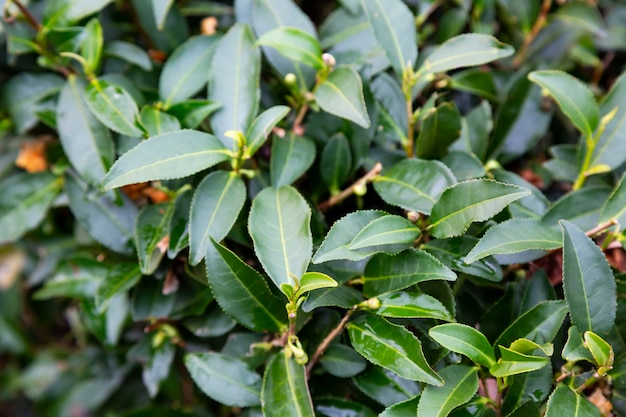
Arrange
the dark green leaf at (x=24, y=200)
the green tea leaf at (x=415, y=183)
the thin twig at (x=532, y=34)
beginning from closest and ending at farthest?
the green tea leaf at (x=415, y=183) < the dark green leaf at (x=24, y=200) < the thin twig at (x=532, y=34)

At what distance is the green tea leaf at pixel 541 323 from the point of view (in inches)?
32.0

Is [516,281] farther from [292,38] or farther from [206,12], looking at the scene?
[206,12]

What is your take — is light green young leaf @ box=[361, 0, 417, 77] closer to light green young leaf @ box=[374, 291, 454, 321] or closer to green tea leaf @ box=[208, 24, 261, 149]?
green tea leaf @ box=[208, 24, 261, 149]

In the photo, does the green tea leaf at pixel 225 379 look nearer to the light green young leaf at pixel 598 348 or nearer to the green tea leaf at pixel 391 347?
the green tea leaf at pixel 391 347

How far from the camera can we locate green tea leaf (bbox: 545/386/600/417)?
30.1 inches

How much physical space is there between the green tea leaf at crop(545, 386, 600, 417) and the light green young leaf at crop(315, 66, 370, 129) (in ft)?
1.48

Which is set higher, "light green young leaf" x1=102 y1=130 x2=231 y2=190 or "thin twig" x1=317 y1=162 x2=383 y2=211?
"light green young leaf" x1=102 y1=130 x2=231 y2=190

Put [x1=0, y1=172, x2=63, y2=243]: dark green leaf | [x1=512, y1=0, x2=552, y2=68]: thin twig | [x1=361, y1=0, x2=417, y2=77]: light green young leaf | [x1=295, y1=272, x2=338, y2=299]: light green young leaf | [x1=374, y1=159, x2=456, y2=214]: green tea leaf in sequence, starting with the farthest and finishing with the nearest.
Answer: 1. [x1=512, y1=0, x2=552, y2=68]: thin twig
2. [x1=0, y1=172, x2=63, y2=243]: dark green leaf
3. [x1=361, y1=0, x2=417, y2=77]: light green young leaf
4. [x1=374, y1=159, x2=456, y2=214]: green tea leaf
5. [x1=295, y1=272, x2=338, y2=299]: light green young leaf

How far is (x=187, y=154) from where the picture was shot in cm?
87

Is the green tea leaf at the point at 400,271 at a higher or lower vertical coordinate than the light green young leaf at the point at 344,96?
lower

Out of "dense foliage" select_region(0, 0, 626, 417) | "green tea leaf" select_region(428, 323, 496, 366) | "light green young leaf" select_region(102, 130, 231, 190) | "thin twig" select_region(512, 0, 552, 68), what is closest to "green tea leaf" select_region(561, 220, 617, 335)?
"dense foliage" select_region(0, 0, 626, 417)

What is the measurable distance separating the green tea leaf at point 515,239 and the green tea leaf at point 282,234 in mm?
225

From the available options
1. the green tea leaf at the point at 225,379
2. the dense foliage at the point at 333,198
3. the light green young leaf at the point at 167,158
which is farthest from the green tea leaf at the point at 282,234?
the green tea leaf at the point at 225,379

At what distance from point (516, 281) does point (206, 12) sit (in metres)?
0.81
